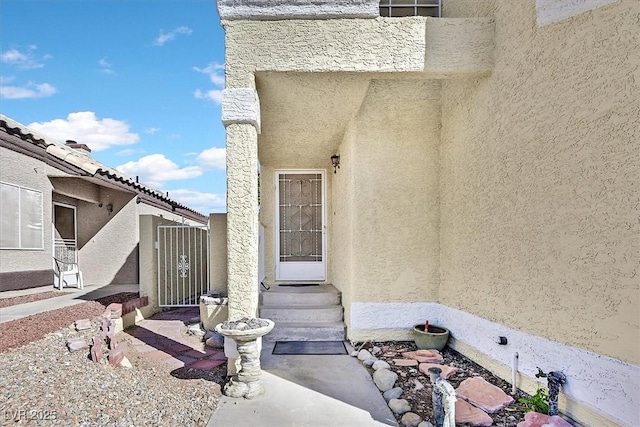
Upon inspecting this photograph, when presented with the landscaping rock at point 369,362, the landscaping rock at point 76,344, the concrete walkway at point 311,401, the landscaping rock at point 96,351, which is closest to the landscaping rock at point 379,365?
the landscaping rock at point 369,362

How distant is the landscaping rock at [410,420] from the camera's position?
188 inches

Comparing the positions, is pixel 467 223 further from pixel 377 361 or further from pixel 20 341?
pixel 20 341

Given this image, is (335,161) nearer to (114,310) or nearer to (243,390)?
(243,390)

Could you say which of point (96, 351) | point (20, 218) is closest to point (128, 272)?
point (20, 218)

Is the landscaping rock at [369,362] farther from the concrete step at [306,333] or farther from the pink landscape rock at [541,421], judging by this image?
the pink landscape rock at [541,421]

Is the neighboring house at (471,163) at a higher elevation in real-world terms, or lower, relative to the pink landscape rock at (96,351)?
higher

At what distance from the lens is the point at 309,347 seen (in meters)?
8.23

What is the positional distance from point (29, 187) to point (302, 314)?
1097 cm

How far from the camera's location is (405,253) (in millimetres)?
8523

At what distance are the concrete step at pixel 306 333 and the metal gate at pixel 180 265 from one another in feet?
13.4

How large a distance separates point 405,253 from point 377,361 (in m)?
2.73

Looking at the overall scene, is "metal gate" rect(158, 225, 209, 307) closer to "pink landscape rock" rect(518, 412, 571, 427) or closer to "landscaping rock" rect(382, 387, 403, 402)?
"landscaping rock" rect(382, 387, 403, 402)

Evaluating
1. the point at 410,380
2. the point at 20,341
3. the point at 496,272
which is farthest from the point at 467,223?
the point at 20,341

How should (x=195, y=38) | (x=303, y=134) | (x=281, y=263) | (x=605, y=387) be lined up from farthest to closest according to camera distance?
1. (x=195, y=38)
2. (x=281, y=263)
3. (x=303, y=134)
4. (x=605, y=387)
